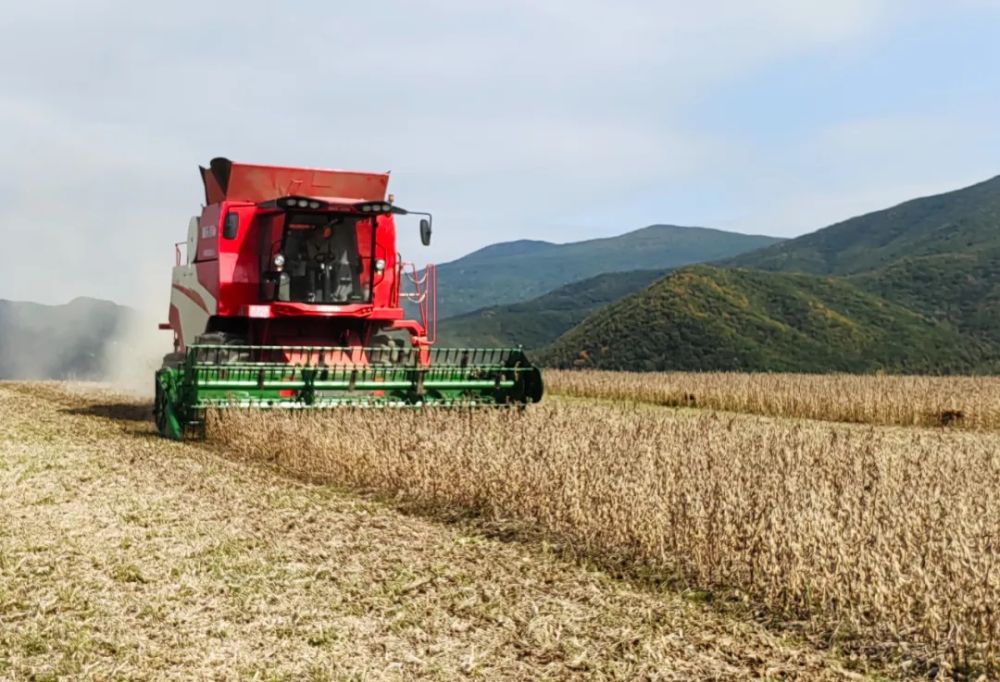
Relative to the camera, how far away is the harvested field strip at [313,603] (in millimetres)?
4887

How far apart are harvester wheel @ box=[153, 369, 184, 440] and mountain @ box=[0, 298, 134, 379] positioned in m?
11.8

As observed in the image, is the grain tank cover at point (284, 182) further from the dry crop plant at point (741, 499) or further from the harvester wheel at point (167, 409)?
the dry crop plant at point (741, 499)

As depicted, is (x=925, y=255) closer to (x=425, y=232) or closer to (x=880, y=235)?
(x=880, y=235)

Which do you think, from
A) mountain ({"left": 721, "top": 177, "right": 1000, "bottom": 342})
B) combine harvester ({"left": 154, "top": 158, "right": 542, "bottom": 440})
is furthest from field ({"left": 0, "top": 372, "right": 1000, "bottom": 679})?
mountain ({"left": 721, "top": 177, "right": 1000, "bottom": 342})

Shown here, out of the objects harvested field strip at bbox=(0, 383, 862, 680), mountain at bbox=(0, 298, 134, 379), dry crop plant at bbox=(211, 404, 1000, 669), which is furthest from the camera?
mountain at bbox=(0, 298, 134, 379)

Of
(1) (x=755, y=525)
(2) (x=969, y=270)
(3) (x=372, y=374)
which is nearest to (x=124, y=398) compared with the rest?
(3) (x=372, y=374)

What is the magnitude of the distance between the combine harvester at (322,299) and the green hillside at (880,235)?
12285cm

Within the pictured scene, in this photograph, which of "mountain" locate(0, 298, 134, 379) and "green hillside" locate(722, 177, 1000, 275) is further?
"green hillside" locate(722, 177, 1000, 275)

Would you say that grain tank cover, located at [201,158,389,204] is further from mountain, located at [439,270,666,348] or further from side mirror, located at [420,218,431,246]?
mountain, located at [439,270,666,348]

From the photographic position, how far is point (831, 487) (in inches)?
305

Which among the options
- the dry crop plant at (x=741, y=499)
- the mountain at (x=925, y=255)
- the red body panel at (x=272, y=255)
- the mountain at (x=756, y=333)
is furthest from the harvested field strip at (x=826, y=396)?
the mountain at (x=925, y=255)

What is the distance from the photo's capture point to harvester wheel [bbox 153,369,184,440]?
41.1ft

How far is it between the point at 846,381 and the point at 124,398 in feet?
48.0

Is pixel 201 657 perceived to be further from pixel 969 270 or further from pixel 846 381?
pixel 969 270
